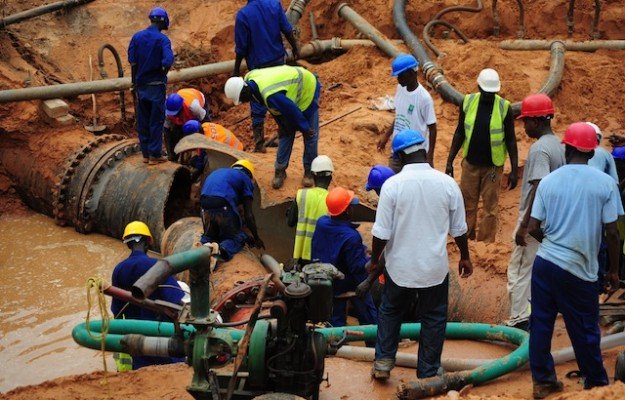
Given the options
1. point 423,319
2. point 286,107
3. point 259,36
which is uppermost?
point 259,36

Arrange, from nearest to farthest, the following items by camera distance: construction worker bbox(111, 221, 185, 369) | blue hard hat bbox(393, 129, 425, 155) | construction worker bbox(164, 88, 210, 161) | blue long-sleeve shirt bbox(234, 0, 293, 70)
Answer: blue hard hat bbox(393, 129, 425, 155)
construction worker bbox(111, 221, 185, 369)
blue long-sleeve shirt bbox(234, 0, 293, 70)
construction worker bbox(164, 88, 210, 161)

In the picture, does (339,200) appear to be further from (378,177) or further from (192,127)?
(192,127)

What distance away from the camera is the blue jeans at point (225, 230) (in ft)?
28.1

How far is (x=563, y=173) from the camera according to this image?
17.8 feet

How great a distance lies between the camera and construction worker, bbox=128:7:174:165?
981 centimetres

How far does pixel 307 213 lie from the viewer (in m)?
7.89

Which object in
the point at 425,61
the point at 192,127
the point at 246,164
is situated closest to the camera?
the point at 246,164

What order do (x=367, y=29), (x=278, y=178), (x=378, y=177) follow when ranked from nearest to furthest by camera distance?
(x=378, y=177) → (x=278, y=178) → (x=367, y=29)

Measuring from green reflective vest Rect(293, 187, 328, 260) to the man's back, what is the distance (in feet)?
9.05

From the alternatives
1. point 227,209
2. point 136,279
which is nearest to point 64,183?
point 227,209

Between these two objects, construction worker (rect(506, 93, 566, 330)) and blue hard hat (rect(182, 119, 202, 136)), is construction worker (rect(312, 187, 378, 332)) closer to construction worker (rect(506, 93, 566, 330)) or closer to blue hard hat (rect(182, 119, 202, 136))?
construction worker (rect(506, 93, 566, 330))

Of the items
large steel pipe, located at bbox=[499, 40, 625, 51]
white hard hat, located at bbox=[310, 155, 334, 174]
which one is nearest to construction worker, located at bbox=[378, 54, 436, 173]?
white hard hat, located at bbox=[310, 155, 334, 174]

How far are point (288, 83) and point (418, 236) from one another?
3.33 m

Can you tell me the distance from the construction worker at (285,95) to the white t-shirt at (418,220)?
3064 mm
